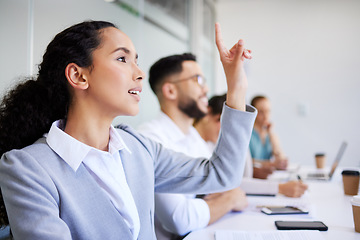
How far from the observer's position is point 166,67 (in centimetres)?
194

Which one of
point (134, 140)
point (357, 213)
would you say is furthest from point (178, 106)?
point (357, 213)

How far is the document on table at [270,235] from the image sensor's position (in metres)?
1.04

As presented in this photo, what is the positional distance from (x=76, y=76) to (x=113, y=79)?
125 millimetres

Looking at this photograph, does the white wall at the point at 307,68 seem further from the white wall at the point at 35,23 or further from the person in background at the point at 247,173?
the white wall at the point at 35,23

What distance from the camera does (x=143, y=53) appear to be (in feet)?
8.50

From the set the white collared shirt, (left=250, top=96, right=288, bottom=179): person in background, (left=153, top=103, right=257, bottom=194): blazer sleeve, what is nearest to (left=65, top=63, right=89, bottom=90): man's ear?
the white collared shirt

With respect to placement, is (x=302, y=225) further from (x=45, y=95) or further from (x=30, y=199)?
(x=45, y=95)

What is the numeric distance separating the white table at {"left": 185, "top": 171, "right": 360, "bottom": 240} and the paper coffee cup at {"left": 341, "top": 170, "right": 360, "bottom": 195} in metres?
0.05

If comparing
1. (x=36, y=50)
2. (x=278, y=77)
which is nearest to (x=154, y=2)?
(x=36, y=50)

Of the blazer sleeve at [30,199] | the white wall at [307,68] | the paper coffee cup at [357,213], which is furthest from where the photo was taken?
the white wall at [307,68]

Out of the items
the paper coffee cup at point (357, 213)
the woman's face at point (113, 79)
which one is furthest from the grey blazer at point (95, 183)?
the paper coffee cup at point (357, 213)

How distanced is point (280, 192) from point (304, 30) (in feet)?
11.9

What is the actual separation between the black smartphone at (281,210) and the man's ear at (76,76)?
3.12ft

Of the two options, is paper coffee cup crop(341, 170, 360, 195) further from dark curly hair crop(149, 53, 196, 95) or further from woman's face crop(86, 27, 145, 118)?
woman's face crop(86, 27, 145, 118)
